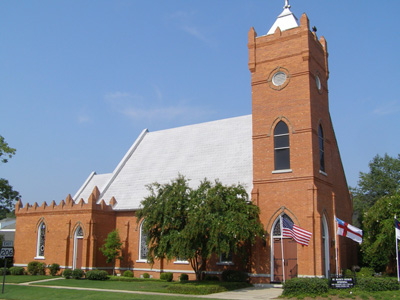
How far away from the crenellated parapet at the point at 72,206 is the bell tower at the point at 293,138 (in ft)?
42.8

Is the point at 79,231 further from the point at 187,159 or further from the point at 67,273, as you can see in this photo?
the point at 187,159

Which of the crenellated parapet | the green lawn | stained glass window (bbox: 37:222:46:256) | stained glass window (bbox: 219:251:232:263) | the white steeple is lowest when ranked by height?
the green lawn

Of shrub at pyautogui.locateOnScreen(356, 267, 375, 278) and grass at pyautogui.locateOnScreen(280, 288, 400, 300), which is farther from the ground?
shrub at pyautogui.locateOnScreen(356, 267, 375, 278)

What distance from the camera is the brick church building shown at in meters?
25.5

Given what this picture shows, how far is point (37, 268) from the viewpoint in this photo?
111 ft

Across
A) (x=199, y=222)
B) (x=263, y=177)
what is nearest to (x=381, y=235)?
(x=263, y=177)

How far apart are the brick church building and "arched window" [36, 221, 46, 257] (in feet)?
0.27

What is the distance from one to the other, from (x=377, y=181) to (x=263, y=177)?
3469cm

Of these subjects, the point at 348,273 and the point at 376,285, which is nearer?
the point at 376,285

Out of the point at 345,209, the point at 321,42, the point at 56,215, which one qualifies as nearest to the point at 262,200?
the point at 345,209

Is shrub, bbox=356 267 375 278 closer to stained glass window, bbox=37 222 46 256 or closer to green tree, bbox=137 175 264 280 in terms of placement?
green tree, bbox=137 175 264 280

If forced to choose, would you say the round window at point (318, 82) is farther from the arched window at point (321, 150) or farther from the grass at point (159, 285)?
the grass at point (159, 285)

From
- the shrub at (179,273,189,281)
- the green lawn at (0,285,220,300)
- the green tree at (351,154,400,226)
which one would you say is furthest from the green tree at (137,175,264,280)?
the green tree at (351,154,400,226)

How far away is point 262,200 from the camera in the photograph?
86.4 ft
